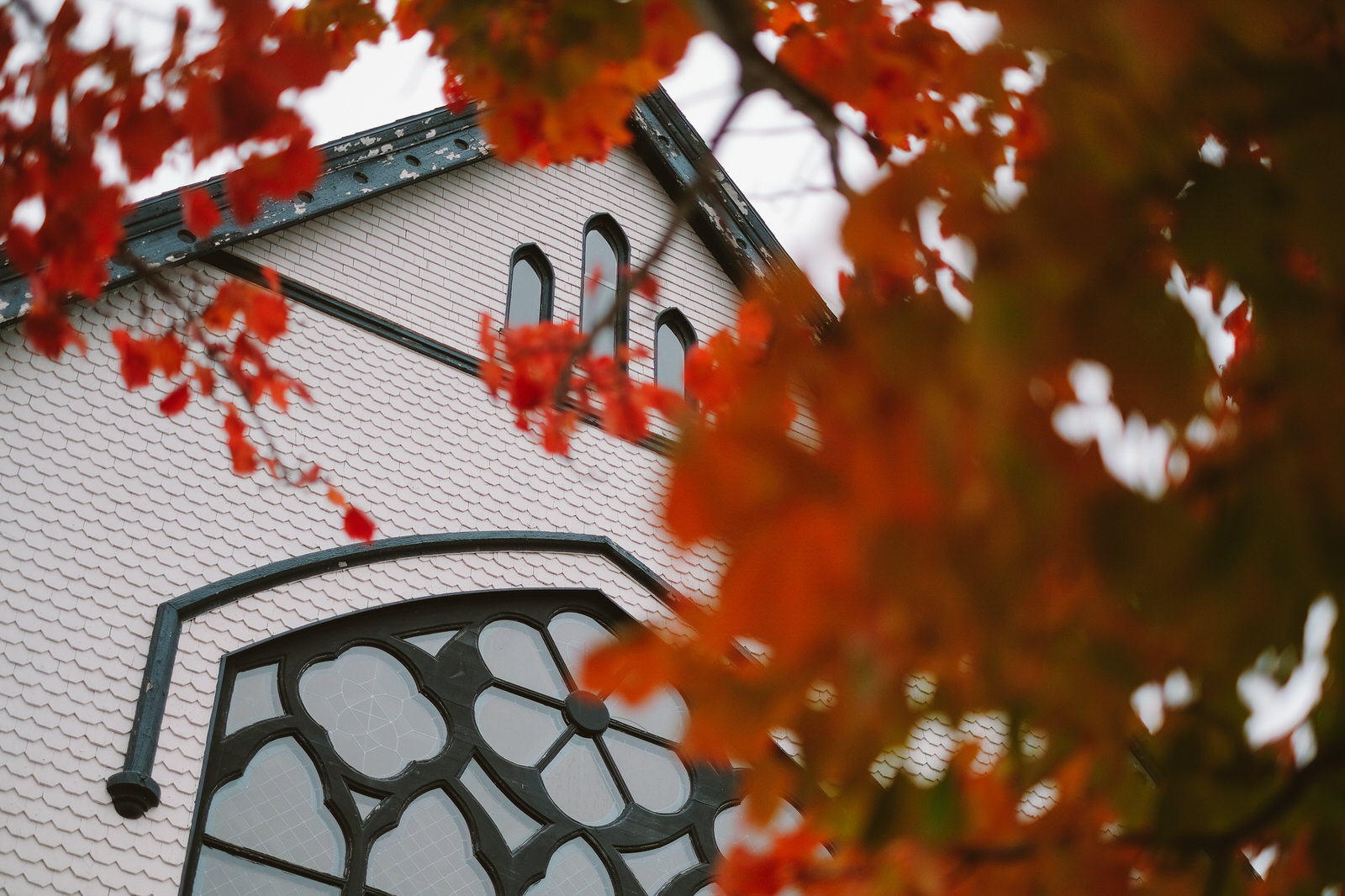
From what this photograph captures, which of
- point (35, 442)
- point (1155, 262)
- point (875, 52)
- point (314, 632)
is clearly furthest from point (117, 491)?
point (1155, 262)

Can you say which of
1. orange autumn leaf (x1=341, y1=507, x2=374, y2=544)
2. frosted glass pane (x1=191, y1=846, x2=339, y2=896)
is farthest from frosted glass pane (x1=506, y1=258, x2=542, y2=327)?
frosted glass pane (x1=191, y1=846, x2=339, y2=896)

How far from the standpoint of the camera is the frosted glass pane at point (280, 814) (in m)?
6.64

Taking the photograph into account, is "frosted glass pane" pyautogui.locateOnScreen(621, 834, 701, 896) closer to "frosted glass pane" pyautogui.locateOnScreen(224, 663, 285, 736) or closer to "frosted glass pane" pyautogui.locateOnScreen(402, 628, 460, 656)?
"frosted glass pane" pyautogui.locateOnScreen(402, 628, 460, 656)

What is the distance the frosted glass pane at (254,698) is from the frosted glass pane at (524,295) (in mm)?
3790

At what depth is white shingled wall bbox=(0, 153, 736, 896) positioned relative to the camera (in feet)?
20.5

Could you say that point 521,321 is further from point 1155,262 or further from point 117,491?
point 1155,262

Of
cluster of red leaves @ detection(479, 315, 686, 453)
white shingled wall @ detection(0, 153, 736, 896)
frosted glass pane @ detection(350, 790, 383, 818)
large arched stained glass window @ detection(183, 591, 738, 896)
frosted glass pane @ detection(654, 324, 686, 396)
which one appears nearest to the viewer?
cluster of red leaves @ detection(479, 315, 686, 453)

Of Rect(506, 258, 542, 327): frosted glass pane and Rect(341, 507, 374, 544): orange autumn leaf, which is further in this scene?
Rect(506, 258, 542, 327): frosted glass pane

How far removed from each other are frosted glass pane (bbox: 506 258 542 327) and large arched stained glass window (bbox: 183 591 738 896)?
2.65 meters

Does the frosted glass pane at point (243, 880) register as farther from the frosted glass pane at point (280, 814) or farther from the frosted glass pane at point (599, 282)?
the frosted glass pane at point (599, 282)

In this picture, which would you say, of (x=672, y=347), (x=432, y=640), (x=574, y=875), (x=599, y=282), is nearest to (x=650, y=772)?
(x=574, y=875)

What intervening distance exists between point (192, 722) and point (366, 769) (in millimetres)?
1057

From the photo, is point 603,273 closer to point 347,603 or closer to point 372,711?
point 347,603

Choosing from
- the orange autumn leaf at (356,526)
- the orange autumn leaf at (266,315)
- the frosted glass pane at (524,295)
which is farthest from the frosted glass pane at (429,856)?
the frosted glass pane at (524,295)
